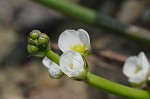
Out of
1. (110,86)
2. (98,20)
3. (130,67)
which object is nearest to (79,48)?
(110,86)

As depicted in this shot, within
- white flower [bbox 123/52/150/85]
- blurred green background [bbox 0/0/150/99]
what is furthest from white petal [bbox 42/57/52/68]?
blurred green background [bbox 0/0/150/99]

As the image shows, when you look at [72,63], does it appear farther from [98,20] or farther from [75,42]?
[98,20]

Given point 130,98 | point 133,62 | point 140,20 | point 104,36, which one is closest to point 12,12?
point 104,36

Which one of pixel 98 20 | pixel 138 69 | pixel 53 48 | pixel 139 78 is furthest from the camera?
pixel 53 48

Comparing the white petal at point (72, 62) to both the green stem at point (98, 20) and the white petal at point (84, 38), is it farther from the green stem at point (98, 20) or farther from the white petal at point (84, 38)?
the green stem at point (98, 20)

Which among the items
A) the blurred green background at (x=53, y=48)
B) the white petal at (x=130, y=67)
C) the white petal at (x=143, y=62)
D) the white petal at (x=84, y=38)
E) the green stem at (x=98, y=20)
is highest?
the white petal at (x=84, y=38)

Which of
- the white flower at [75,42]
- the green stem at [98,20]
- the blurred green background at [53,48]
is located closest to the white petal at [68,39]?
the white flower at [75,42]

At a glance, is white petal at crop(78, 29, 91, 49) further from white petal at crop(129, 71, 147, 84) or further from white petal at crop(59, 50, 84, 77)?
white petal at crop(129, 71, 147, 84)
